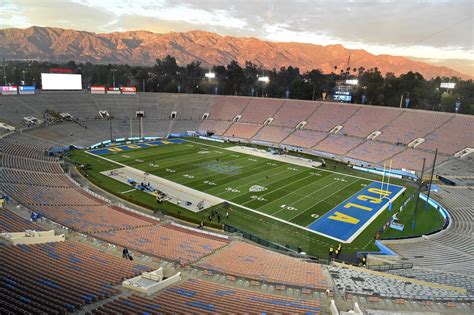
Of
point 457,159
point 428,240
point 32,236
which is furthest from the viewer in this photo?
point 457,159

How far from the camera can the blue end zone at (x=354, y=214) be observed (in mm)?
25953

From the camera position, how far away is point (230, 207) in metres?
29.7

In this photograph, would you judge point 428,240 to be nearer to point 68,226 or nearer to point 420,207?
point 420,207

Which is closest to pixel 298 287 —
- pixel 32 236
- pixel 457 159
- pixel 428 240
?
pixel 32 236

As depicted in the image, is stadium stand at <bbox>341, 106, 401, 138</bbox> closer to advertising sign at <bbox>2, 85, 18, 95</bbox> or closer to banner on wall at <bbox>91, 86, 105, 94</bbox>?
banner on wall at <bbox>91, 86, 105, 94</bbox>

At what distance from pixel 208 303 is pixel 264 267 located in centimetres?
597

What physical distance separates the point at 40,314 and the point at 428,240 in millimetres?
24035

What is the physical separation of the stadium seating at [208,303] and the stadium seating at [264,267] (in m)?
1.95

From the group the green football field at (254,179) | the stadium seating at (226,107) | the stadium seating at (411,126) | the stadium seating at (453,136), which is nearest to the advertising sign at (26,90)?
the green football field at (254,179)

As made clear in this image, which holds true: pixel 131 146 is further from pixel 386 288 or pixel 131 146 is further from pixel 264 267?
pixel 386 288

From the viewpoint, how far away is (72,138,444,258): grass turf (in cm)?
2574

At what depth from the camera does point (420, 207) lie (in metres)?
31.4

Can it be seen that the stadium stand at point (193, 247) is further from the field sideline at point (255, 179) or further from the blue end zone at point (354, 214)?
the field sideline at point (255, 179)

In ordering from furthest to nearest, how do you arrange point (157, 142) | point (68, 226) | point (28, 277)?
1. point (157, 142)
2. point (68, 226)
3. point (28, 277)
